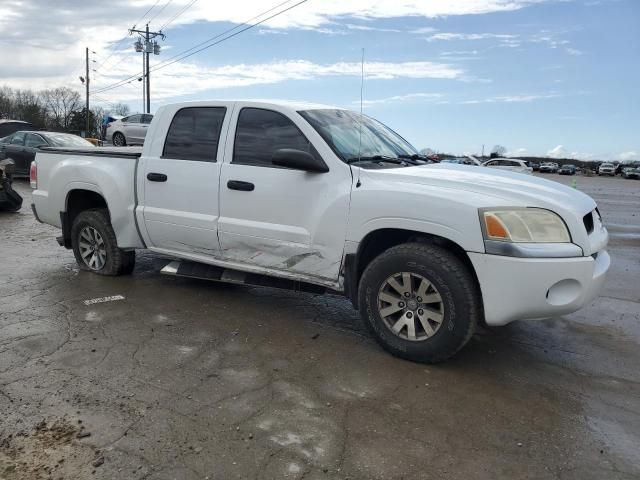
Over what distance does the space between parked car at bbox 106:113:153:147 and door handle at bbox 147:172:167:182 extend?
17.6 m

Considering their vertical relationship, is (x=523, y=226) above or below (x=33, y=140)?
below

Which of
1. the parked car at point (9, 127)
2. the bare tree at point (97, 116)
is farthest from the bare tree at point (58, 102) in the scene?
the parked car at point (9, 127)

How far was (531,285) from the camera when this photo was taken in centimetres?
341

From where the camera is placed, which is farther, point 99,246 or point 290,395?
point 99,246

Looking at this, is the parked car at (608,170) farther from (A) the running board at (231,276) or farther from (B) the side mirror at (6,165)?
(A) the running board at (231,276)

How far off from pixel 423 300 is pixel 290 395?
114 centimetres

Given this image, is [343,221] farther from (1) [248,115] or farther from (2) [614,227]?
(2) [614,227]

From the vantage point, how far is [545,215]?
3537 millimetres

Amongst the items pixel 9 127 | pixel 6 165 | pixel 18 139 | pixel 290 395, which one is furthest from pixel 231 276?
pixel 9 127

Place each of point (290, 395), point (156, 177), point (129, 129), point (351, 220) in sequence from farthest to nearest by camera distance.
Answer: point (129, 129) < point (156, 177) < point (351, 220) < point (290, 395)

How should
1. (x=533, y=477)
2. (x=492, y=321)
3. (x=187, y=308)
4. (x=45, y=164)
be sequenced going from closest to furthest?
(x=533, y=477), (x=492, y=321), (x=187, y=308), (x=45, y=164)

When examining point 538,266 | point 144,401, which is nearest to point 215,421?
point 144,401

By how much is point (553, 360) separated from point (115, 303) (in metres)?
3.92

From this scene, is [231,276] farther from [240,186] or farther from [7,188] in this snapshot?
[7,188]
